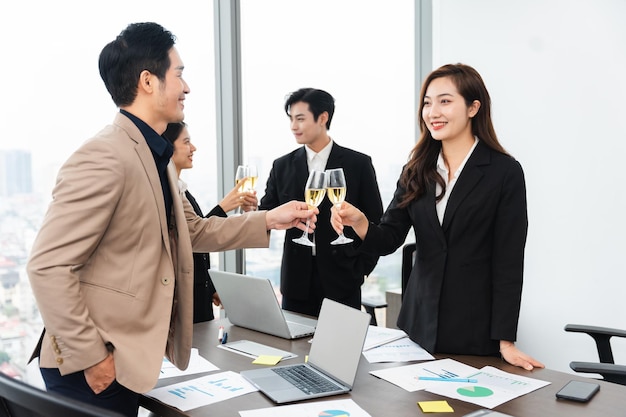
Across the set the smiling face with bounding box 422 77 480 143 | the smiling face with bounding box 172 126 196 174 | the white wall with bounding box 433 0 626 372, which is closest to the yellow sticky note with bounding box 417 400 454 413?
the smiling face with bounding box 422 77 480 143

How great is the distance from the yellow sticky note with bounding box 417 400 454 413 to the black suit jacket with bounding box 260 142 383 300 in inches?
67.3

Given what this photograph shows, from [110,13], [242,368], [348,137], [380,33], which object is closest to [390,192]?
[348,137]

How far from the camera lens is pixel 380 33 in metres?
4.75

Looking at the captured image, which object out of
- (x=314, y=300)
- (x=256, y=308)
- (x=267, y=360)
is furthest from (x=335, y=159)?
(x=267, y=360)

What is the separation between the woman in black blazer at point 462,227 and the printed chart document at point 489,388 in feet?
0.46

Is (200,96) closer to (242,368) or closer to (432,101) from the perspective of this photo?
(432,101)

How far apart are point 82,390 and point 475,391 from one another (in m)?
1.05

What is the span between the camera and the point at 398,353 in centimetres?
205

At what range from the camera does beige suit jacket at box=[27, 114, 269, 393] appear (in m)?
1.51

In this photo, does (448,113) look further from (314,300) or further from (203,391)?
(314,300)

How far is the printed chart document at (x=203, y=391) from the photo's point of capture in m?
1.66

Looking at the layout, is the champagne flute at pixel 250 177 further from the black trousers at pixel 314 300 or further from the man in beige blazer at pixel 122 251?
the man in beige blazer at pixel 122 251

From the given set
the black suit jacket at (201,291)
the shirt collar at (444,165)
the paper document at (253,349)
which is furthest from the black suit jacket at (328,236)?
the paper document at (253,349)

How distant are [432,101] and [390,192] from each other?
8.47 feet
